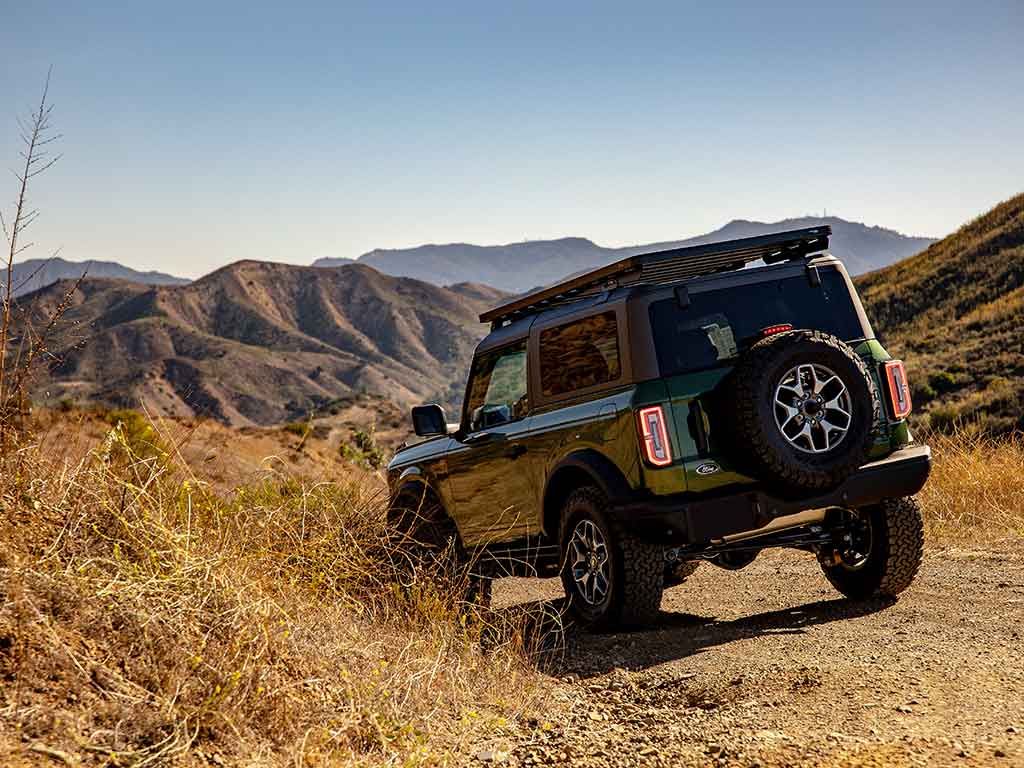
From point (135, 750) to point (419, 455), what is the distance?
5.26m

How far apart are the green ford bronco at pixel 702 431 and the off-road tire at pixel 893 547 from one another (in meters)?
0.01

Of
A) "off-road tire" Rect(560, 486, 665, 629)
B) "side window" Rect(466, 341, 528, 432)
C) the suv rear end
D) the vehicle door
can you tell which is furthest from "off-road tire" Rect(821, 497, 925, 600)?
"side window" Rect(466, 341, 528, 432)

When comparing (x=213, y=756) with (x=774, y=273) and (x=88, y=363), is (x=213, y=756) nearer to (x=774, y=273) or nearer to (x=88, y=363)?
(x=774, y=273)

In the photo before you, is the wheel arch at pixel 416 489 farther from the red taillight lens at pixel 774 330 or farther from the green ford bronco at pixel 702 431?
the red taillight lens at pixel 774 330

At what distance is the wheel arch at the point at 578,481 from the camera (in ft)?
20.5

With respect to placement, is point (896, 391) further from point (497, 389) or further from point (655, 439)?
point (497, 389)

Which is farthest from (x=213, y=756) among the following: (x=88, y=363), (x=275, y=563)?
(x=88, y=363)

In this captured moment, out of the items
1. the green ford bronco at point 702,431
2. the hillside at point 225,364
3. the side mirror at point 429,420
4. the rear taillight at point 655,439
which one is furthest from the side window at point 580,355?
the hillside at point 225,364

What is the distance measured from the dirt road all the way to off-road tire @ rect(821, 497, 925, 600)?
0.48ft

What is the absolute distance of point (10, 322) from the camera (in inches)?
197

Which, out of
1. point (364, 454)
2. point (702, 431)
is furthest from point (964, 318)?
point (702, 431)

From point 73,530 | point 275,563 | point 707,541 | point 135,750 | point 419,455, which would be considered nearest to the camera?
point 135,750

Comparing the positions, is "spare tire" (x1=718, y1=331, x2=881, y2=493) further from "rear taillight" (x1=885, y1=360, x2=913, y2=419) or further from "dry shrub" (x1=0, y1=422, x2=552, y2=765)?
"dry shrub" (x1=0, y1=422, x2=552, y2=765)

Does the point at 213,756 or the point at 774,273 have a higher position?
the point at 774,273
